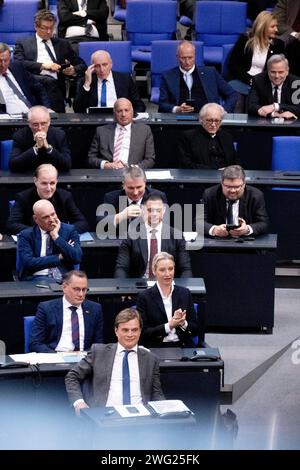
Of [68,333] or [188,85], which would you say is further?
[188,85]

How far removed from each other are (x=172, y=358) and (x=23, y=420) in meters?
0.93

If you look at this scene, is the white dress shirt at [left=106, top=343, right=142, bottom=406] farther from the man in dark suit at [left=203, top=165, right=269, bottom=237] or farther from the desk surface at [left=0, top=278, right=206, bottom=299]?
the man in dark suit at [left=203, top=165, right=269, bottom=237]

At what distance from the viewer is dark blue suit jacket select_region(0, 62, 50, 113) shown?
1105cm

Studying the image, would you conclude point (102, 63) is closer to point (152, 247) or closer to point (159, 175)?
point (159, 175)

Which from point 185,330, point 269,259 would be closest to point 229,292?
point 269,259

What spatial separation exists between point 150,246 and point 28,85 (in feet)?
8.43

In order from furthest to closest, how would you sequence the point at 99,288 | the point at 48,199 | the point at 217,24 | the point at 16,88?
1. the point at 217,24
2. the point at 16,88
3. the point at 48,199
4. the point at 99,288

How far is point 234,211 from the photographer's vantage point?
31.2 feet

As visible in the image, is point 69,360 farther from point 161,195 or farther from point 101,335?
point 161,195

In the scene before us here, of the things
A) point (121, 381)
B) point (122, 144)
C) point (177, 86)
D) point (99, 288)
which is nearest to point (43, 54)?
point (177, 86)

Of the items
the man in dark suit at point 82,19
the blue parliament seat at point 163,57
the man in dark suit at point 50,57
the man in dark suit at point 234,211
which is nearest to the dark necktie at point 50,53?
the man in dark suit at point 50,57

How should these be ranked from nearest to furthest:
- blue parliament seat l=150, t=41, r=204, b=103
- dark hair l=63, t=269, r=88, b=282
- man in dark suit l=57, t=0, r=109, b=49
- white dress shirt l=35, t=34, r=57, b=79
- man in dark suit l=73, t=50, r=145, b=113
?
dark hair l=63, t=269, r=88, b=282 < man in dark suit l=73, t=50, r=145, b=113 < white dress shirt l=35, t=34, r=57, b=79 < blue parliament seat l=150, t=41, r=204, b=103 < man in dark suit l=57, t=0, r=109, b=49

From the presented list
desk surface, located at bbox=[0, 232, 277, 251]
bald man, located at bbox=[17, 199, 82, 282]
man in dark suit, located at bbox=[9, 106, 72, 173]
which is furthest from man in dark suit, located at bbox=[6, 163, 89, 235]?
man in dark suit, located at bbox=[9, 106, 72, 173]

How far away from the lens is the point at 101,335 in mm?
8438
